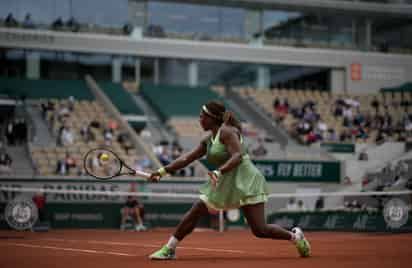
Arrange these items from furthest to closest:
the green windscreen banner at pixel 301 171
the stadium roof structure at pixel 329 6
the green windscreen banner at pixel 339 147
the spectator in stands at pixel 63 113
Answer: the stadium roof structure at pixel 329 6
the green windscreen banner at pixel 339 147
the spectator in stands at pixel 63 113
the green windscreen banner at pixel 301 171

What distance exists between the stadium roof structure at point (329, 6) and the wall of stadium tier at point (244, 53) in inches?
80.3

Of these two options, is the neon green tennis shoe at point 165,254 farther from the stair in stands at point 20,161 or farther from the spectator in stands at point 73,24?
the spectator in stands at point 73,24

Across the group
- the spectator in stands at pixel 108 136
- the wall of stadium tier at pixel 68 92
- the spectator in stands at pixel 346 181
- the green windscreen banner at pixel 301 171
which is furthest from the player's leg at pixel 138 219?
the spectator in stands at pixel 346 181

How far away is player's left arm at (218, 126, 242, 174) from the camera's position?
27.4ft

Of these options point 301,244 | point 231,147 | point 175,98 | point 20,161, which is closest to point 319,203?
point 175,98

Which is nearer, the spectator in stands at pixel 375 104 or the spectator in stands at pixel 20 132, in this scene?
the spectator in stands at pixel 20 132

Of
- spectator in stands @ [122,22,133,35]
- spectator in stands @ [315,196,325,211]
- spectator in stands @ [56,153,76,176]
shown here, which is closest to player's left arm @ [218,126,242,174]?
spectator in stands @ [56,153,76,176]

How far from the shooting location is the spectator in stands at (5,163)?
24297 millimetres

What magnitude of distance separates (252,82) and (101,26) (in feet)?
26.7

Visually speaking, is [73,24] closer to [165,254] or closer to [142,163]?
[142,163]

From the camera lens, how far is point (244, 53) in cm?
3694

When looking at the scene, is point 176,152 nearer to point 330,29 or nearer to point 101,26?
point 101,26

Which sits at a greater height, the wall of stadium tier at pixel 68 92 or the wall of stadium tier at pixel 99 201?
the wall of stadium tier at pixel 68 92

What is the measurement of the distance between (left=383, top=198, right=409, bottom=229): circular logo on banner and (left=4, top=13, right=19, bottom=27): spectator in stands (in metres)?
20.7
